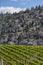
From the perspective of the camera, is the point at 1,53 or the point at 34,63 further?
the point at 1,53

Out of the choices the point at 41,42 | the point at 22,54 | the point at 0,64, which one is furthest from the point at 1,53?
the point at 41,42

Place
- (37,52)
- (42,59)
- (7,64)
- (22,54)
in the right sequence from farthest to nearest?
(37,52) < (22,54) < (42,59) < (7,64)

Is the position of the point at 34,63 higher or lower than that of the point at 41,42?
higher

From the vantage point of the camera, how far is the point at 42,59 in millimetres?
31516

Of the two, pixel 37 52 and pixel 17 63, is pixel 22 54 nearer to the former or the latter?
pixel 37 52

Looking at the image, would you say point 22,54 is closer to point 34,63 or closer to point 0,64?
point 34,63

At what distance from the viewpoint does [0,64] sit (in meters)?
A: 11.4

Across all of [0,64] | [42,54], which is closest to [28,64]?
[42,54]

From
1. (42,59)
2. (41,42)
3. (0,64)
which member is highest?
(0,64)

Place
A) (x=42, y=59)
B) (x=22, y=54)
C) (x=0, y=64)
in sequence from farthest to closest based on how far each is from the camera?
(x=22, y=54), (x=42, y=59), (x=0, y=64)

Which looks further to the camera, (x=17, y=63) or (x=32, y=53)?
(x=32, y=53)

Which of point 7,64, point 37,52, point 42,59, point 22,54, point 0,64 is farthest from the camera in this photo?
point 37,52

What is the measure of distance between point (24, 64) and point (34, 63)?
5.91 feet

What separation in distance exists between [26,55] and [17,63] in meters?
6.01
